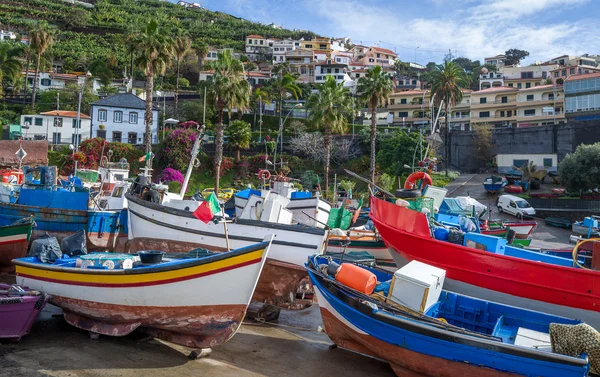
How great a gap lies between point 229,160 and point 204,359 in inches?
1284

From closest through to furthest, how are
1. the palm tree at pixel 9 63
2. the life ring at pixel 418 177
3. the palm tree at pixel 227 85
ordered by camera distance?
the life ring at pixel 418 177, the palm tree at pixel 227 85, the palm tree at pixel 9 63

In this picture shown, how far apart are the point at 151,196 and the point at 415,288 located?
10.5m

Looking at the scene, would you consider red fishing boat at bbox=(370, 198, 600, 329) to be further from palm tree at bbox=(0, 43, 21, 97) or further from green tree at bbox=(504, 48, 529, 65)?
green tree at bbox=(504, 48, 529, 65)

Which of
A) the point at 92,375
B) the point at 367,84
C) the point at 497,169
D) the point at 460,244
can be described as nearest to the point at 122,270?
the point at 92,375

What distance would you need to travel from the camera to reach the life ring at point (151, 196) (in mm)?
16203

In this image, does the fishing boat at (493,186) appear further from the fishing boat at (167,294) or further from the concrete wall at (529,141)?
the fishing boat at (167,294)

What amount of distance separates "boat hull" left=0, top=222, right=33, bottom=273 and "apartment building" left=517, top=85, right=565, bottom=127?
174 feet

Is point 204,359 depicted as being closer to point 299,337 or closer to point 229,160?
point 299,337

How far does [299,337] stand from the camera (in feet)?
36.7

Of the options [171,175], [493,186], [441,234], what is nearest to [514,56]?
[493,186]

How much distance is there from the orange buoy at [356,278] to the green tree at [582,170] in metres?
29.1

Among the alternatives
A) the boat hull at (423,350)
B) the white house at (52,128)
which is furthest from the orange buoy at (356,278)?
the white house at (52,128)

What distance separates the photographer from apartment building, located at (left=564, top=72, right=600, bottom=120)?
4644 centimetres

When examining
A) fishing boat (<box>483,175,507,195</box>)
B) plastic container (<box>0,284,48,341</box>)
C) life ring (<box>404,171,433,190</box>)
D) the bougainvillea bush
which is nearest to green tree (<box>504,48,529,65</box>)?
fishing boat (<box>483,175,507,195</box>)
